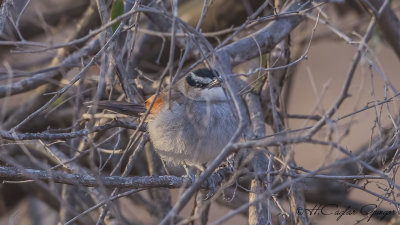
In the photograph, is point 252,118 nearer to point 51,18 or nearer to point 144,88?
point 144,88

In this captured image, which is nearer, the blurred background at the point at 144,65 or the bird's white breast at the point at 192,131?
the bird's white breast at the point at 192,131

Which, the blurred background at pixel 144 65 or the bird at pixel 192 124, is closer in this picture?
the bird at pixel 192 124

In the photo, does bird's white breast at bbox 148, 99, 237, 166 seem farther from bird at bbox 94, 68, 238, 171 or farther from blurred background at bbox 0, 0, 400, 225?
blurred background at bbox 0, 0, 400, 225

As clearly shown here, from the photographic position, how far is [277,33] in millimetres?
5422

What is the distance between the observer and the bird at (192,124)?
4340mm

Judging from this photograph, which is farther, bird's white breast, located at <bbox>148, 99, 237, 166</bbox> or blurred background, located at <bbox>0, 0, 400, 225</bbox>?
blurred background, located at <bbox>0, 0, 400, 225</bbox>

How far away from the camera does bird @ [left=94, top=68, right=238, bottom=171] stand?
434 centimetres

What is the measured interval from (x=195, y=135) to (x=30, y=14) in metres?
3.70

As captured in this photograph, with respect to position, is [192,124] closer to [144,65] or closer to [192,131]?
[192,131]

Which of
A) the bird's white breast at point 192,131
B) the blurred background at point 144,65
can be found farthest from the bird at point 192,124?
the blurred background at point 144,65

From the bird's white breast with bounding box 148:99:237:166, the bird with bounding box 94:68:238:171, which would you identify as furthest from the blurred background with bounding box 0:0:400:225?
the bird's white breast with bounding box 148:99:237:166

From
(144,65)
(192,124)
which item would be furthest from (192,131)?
(144,65)

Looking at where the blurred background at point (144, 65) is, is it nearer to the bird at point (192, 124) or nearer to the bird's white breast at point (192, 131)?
the bird at point (192, 124)

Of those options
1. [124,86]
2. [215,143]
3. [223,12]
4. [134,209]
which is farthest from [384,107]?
[134,209]
